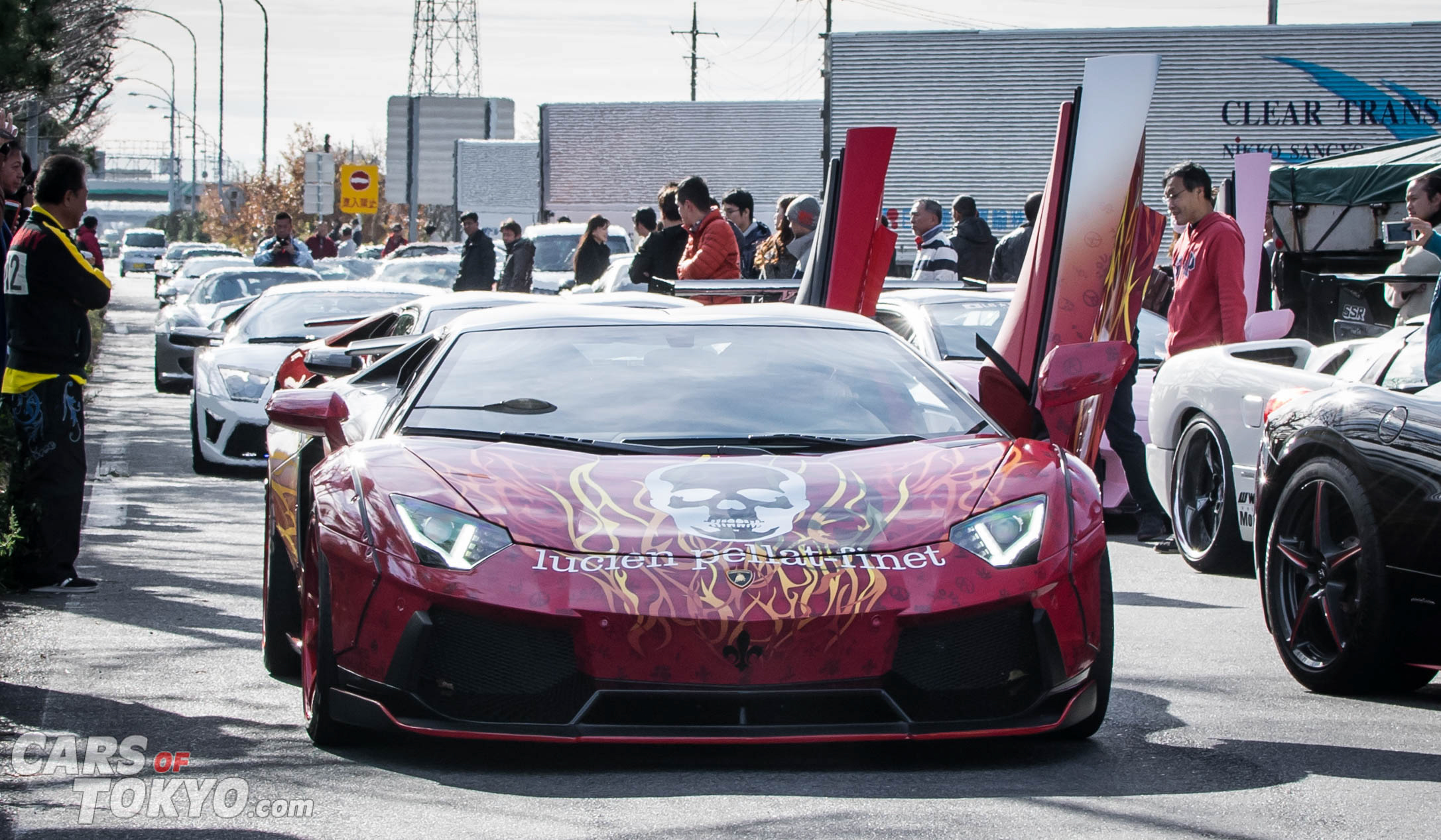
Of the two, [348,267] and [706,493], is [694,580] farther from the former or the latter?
[348,267]

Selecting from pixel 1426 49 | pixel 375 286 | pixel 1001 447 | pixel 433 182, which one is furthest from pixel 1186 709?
pixel 433 182

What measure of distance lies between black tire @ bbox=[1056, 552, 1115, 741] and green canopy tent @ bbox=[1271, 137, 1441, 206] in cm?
1224

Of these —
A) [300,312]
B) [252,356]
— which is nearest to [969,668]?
[252,356]

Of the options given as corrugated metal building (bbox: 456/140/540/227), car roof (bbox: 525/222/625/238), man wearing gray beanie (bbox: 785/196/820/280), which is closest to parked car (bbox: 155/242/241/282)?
corrugated metal building (bbox: 456/140/540/227)

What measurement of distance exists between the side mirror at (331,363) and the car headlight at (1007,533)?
2.72 m

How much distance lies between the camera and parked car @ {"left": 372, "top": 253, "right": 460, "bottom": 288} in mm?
25312

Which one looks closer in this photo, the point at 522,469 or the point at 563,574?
the point at 563,574

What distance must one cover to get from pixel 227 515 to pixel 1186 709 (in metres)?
6.52

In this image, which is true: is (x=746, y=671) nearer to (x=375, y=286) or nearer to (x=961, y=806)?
(x=961, y=806)

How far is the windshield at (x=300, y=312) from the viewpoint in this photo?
13.2 meters

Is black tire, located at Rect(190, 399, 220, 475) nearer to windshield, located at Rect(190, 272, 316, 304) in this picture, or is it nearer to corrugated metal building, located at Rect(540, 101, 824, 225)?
windshield, located at Rect(190, 272, 316, 304)

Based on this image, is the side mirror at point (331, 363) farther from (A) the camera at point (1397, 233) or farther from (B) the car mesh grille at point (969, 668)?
(A) the camera at point (1397, 233)

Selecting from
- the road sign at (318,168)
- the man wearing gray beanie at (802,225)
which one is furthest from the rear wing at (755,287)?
the road sign at (318,168)

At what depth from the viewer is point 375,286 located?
1366 centimetres
